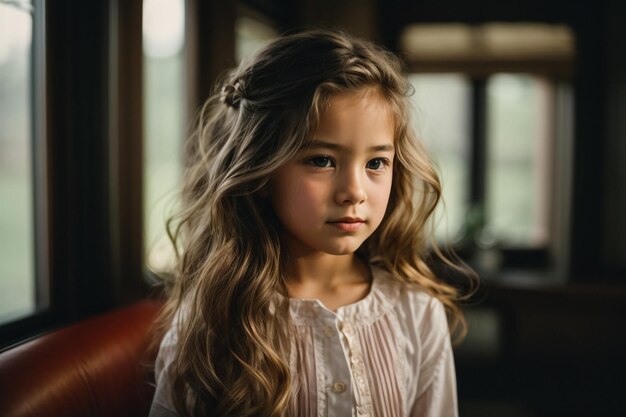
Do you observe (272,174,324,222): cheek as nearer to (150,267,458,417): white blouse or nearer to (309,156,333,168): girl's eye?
(309,156,333,168): girl's eye

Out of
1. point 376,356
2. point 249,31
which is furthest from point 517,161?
point 376,356

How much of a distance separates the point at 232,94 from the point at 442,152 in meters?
3.08

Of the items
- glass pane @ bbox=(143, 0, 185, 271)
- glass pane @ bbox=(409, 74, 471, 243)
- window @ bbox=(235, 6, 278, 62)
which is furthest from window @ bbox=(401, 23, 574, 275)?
glass pane @ bbox=(143, 0, 185, 271)

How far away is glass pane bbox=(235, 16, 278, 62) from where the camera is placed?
2.31 metres

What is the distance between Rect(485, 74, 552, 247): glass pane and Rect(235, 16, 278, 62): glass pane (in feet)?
6.13

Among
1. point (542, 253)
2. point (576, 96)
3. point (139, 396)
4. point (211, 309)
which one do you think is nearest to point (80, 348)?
point (139, 396)

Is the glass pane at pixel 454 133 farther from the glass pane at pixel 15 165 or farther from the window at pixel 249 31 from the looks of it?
the glass pane at pixel 15 165

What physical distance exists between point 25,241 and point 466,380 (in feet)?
8.16

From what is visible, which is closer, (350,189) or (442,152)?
(350,189)

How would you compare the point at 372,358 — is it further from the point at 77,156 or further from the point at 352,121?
the point at 77,156

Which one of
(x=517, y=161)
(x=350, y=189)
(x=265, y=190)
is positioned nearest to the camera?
(x=350, y=189)

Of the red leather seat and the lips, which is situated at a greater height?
the lips

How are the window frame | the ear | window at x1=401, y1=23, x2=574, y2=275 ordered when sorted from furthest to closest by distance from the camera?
window at x1=401, y1=23, x2=574, y2=275, the window frame, the ear

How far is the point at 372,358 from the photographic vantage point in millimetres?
969
